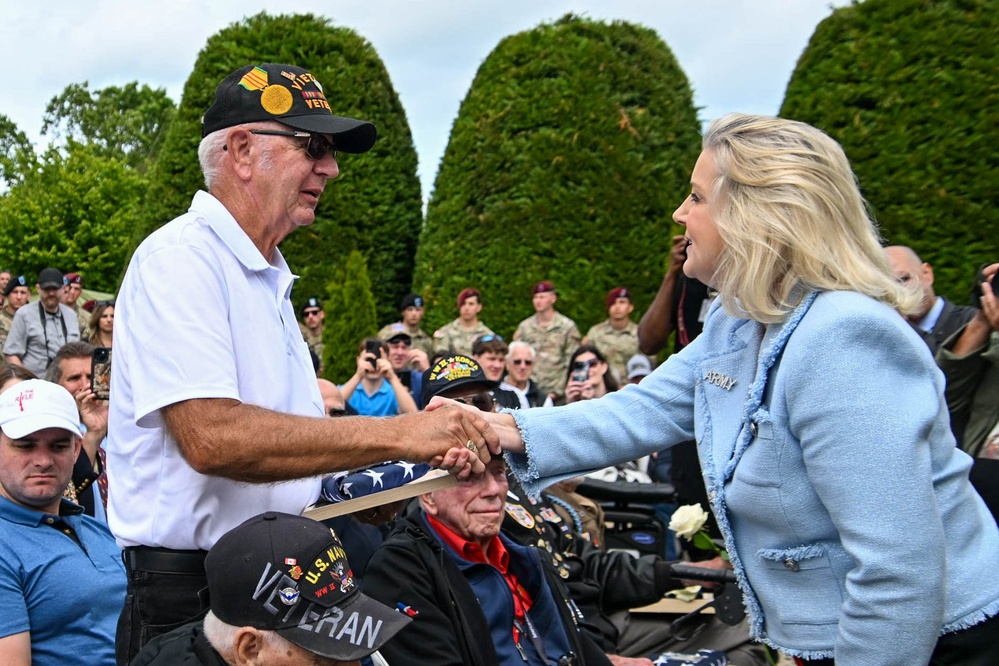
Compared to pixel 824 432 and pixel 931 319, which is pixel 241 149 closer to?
pixel 824 432

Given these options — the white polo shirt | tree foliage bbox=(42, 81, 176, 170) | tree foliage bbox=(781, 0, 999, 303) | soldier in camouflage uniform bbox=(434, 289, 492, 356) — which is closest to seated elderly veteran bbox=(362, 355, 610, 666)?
the white polo shirt

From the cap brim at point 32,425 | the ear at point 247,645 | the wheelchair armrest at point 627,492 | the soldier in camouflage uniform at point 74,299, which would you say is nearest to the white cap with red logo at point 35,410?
the cap brim at point 32,425

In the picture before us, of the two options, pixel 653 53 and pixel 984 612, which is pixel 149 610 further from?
pixel 653 53

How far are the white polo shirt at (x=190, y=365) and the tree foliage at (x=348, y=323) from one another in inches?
349

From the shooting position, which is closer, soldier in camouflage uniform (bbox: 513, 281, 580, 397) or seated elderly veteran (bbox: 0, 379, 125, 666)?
seated elderly veteran (bbox: 0, 379, 125, 666)

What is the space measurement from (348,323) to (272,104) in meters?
9.10

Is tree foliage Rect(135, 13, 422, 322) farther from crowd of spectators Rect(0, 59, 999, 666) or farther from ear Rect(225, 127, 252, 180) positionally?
ear Rect(225, 127, 252, 180)

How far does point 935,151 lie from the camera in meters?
9.21

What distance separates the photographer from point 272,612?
6.90ft

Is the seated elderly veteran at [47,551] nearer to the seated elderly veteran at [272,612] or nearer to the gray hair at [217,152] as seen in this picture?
the seated elderly veteran at [272,612]

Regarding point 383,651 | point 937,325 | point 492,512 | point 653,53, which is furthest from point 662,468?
point 653,53

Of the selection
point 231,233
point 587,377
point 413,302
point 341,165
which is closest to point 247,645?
point 231,233

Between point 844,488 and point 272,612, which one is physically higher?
point 844,488

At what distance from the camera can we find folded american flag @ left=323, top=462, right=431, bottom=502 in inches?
108
